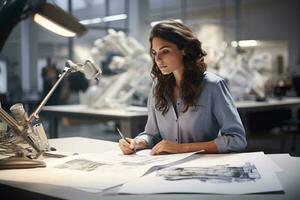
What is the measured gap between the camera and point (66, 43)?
294 inches

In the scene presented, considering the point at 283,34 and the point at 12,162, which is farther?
the point at 283,34

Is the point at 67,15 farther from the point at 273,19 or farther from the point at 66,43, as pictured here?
the point at 273,19

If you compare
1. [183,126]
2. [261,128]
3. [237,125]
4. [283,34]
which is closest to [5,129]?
[183,126]

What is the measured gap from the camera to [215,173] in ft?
3.98

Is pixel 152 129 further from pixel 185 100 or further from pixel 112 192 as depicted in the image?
pixel 112 192

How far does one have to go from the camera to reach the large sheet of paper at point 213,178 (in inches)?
41.6

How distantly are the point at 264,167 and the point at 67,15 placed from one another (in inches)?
34.5

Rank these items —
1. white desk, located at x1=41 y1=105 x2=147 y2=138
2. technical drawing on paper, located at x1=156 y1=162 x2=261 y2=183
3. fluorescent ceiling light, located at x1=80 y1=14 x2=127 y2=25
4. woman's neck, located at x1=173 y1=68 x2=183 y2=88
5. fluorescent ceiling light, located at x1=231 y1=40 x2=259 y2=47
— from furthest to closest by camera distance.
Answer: fluorescent ceiling light, located at x1=231 y1=40 x2=259 y2=47, fluorescent ceiling light, located at x1=80 y1=14 x2=127 y2=25, white desk, located at x1=41 y1=105 x2=147 y2=138, woman's neck, located at x1=173 y1=68 x2=183 y2=88, technical drawing on paper, located at x1=156 y1=162 x2=261 y2=183

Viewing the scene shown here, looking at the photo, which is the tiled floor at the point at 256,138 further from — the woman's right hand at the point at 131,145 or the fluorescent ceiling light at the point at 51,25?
the fluorescent ceiling light at the point at 51,25

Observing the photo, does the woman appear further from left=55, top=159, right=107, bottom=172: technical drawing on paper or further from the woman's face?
left=55, top=159, right=107, bottom=172: technical drawing on paper

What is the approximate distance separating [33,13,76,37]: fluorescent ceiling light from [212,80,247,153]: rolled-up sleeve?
61cm

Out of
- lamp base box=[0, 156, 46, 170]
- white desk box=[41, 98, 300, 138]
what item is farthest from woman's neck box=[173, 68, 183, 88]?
white desk box=[41, 98, 300, 138]

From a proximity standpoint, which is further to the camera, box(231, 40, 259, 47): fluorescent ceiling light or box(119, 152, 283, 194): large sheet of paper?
box(231, 40, 259, 47): fluorescent ceiling light

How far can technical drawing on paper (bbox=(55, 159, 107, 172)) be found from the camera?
1.35 meters
